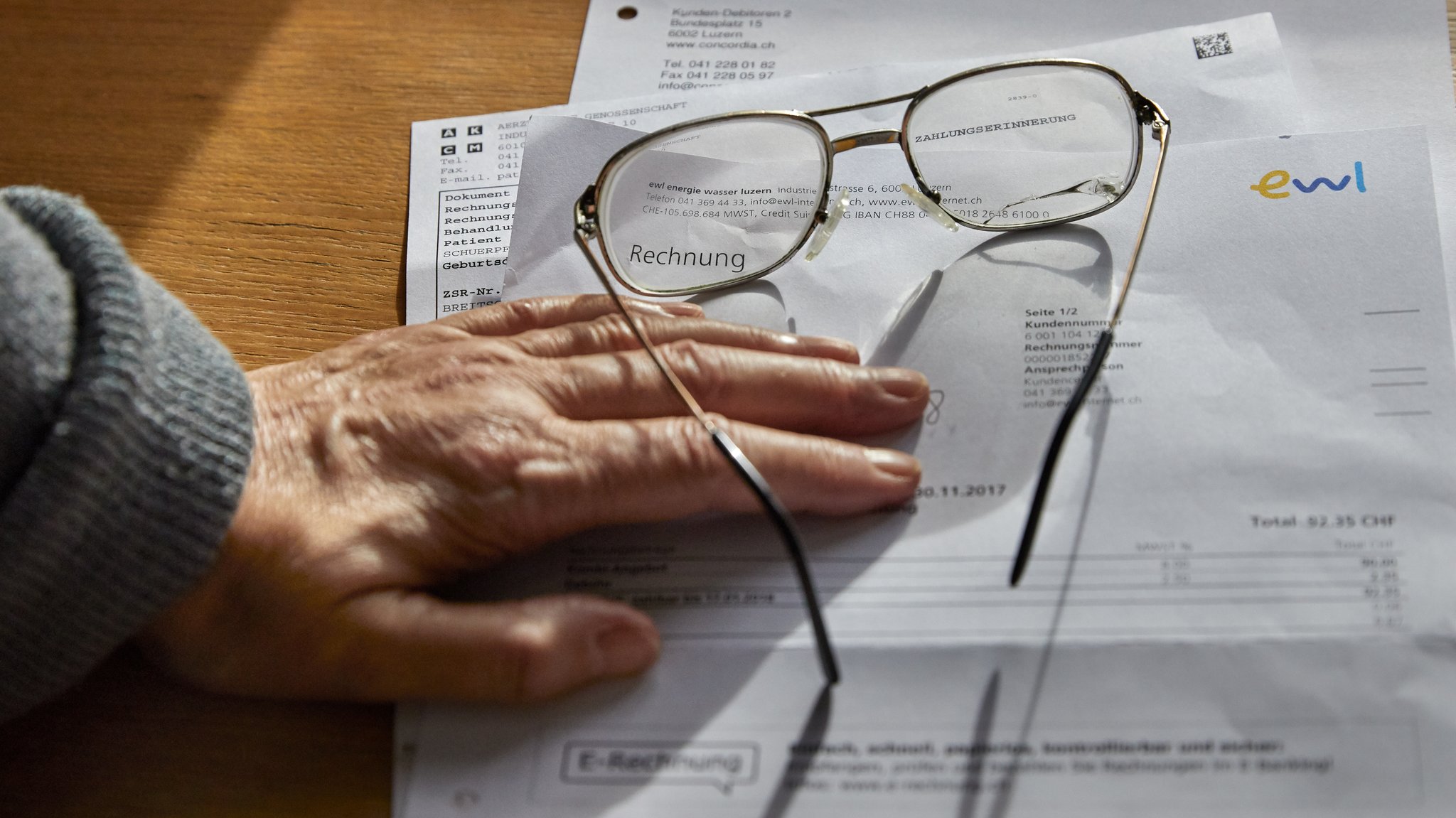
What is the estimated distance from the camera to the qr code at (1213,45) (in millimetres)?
690

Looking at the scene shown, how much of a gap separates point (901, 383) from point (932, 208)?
0.16m

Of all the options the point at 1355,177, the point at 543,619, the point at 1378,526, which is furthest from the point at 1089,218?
the point at 543,619

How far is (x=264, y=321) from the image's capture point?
65 centimetres

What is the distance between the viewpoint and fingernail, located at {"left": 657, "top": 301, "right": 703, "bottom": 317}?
0.60 m

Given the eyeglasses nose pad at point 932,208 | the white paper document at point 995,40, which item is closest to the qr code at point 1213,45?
the white paper document at point 995,40

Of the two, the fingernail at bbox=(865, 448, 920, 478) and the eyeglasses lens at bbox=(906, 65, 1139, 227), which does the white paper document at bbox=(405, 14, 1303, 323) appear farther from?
the fingernail at bbox=(865, 448, 920, 478)

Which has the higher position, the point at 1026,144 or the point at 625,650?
the point at 1026,144

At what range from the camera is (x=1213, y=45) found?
695mm

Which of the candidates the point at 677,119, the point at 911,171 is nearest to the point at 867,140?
the point at 911,171

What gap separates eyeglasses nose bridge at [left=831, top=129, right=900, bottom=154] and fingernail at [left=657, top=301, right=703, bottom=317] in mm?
135

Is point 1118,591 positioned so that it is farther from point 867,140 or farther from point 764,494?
point 867,140

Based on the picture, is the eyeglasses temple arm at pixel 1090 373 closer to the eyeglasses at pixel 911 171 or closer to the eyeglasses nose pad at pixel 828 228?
the eyeglasses at pixel 911 171

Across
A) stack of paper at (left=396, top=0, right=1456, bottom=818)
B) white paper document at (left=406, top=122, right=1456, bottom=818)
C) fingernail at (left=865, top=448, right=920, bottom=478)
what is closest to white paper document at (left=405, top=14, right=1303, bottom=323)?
stack of paper at (left=396, top=0, right=1456, bottom=818)

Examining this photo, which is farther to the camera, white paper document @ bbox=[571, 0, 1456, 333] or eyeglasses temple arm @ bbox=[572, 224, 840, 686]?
white paper document @ bbox=[571, 0, 1456, 333]
